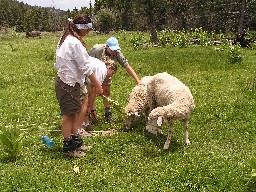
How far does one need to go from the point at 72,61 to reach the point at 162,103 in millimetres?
2716

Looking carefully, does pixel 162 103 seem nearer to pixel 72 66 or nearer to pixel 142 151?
pixel 142 151

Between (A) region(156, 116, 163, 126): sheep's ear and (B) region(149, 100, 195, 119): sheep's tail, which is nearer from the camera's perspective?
(A) region(156, 116, 163, 126): sheep's ear

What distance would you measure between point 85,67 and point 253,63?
42.2 ft

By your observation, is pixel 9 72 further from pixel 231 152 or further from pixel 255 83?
pixel 231 152

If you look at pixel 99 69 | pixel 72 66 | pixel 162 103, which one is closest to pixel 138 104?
pixel 162 103

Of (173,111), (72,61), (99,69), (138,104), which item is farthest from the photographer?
(138,104)

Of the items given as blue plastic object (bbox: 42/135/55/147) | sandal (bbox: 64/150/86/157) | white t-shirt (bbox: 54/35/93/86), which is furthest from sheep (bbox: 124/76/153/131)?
white t-shirt (bbox: 54/35/93/86)

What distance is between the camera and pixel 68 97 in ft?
23.6

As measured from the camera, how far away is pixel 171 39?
26406mm

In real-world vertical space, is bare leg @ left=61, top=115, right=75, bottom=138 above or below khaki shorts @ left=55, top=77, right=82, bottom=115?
below

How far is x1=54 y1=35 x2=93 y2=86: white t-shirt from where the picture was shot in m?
6.92

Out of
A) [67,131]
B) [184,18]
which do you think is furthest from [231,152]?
[184,18]

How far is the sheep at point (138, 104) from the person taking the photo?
9077mm

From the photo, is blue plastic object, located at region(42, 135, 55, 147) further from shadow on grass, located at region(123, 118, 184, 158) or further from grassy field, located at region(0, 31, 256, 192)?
shadow on grass, located at region(123, 118, 184, 158)
